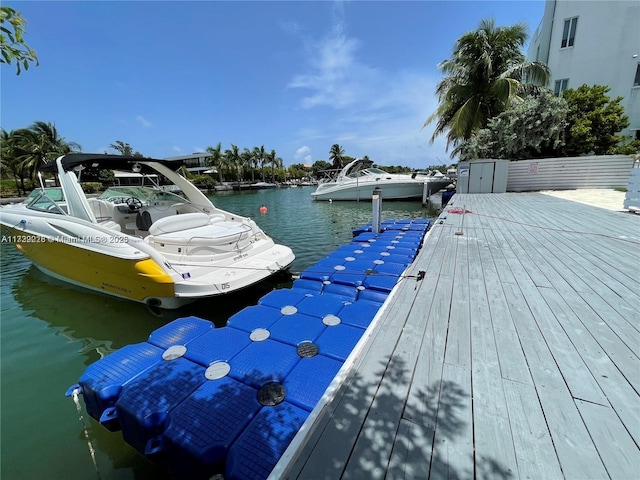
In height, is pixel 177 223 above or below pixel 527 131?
below

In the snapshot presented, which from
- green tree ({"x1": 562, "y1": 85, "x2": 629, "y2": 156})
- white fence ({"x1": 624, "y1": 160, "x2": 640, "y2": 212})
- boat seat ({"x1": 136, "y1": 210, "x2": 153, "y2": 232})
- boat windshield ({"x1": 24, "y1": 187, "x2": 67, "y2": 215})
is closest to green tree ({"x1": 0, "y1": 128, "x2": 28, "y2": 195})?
boat windshield ({"x1": 24, "y1": 187, "x2": 67, "y2": 215})

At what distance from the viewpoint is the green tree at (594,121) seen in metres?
13.3

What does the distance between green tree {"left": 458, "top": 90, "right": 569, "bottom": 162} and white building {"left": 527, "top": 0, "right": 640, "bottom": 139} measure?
388 cm

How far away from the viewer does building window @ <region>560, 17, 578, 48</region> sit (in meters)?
15.8

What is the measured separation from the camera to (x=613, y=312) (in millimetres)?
2613

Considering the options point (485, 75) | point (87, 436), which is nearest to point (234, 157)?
point (485, 75)

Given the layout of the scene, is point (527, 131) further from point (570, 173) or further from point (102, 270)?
point (102, 270)

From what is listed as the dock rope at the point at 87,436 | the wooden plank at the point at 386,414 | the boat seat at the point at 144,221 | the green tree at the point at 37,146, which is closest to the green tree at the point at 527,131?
the wooden plank at the point at 386,414

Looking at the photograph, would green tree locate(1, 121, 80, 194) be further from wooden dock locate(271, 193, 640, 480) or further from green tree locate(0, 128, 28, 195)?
wooden dock locate(271, 193, 640, 480)

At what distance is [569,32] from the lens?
1600 centimetres

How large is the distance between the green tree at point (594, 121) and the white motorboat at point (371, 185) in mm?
7785

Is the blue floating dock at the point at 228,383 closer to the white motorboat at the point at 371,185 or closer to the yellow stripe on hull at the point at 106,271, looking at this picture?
the yellow stripe on hull at the point at 106,271

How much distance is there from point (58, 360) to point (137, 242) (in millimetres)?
1812

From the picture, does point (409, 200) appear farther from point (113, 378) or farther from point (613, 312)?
point (113, 378)
